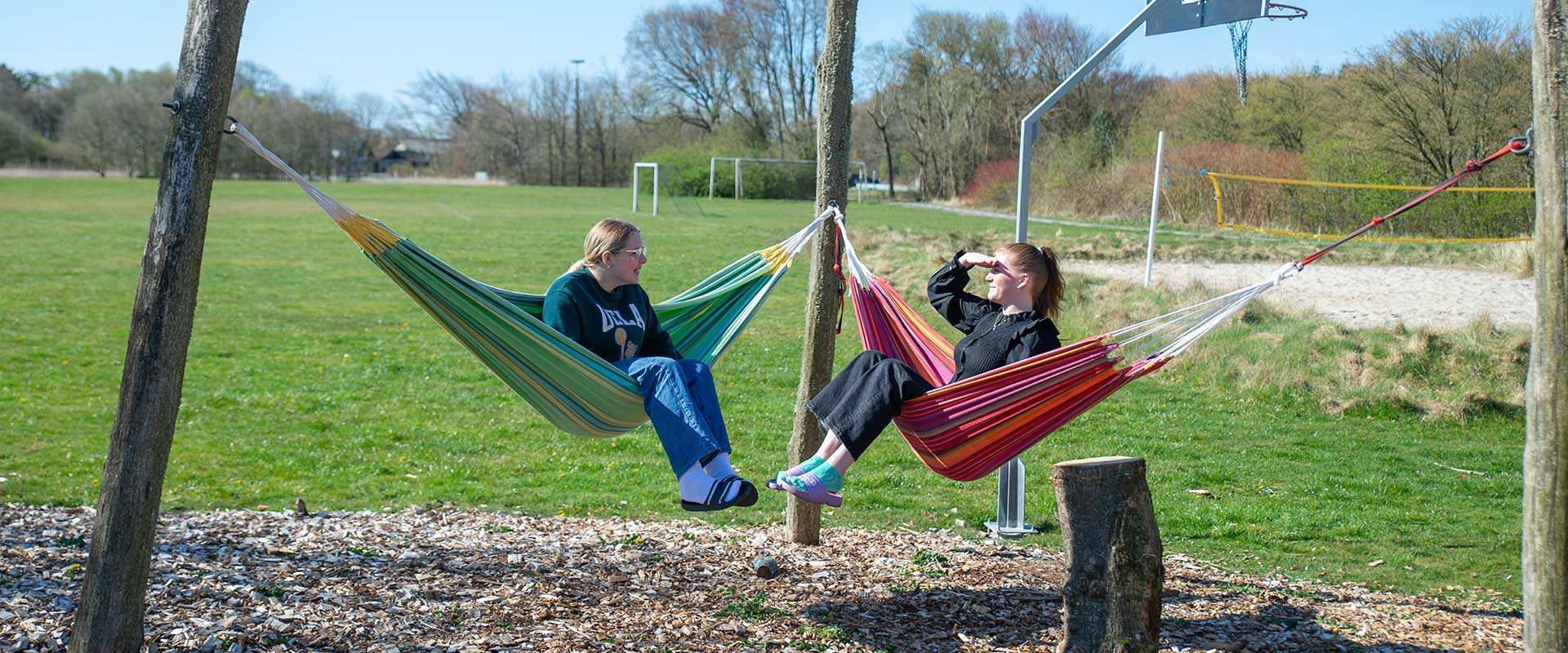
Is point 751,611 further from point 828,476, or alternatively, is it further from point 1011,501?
point 1011,501

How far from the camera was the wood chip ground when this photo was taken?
2.79 m

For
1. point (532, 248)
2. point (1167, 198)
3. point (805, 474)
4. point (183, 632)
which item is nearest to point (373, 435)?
point (183, 632)

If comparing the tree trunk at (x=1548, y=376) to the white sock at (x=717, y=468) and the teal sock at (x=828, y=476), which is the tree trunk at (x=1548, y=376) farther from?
the white sock at (x=717, y=468)

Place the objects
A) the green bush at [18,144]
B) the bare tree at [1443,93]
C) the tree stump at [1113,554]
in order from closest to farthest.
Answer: the tree stump at [1113,554] → the bare tree at [1443,93] → the green bush at [18,144]

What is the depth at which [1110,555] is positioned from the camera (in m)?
2.57

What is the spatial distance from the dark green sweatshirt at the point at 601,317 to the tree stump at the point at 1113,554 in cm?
140

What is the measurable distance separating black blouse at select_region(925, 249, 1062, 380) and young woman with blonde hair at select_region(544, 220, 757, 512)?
0.79 m

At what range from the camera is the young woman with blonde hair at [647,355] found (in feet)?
9.18

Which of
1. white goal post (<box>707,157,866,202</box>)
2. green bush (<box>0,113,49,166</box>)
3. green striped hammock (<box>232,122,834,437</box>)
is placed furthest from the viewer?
green bush (<box>0,113,49,166</box>)

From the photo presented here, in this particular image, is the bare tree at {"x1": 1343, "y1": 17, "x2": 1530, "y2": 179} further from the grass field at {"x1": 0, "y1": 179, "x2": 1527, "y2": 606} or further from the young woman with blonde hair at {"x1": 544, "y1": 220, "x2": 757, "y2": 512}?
the young woman with blonde hair at {"x1": 544, "y1": 220, "x2": 757, "y2": 512}

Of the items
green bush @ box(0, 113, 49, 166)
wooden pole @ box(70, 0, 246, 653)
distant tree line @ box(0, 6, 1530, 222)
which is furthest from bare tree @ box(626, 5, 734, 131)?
wooden pole @ box(70, 0, 246, 653)

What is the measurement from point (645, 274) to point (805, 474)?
9951mm

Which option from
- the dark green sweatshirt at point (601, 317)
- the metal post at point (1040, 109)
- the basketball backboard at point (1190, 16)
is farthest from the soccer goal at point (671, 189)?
the dark green sweatshirt at point (601, 317)

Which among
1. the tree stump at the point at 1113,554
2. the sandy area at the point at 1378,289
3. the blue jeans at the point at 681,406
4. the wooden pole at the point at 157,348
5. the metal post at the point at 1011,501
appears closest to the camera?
the wooden pole at the point at 157,348
